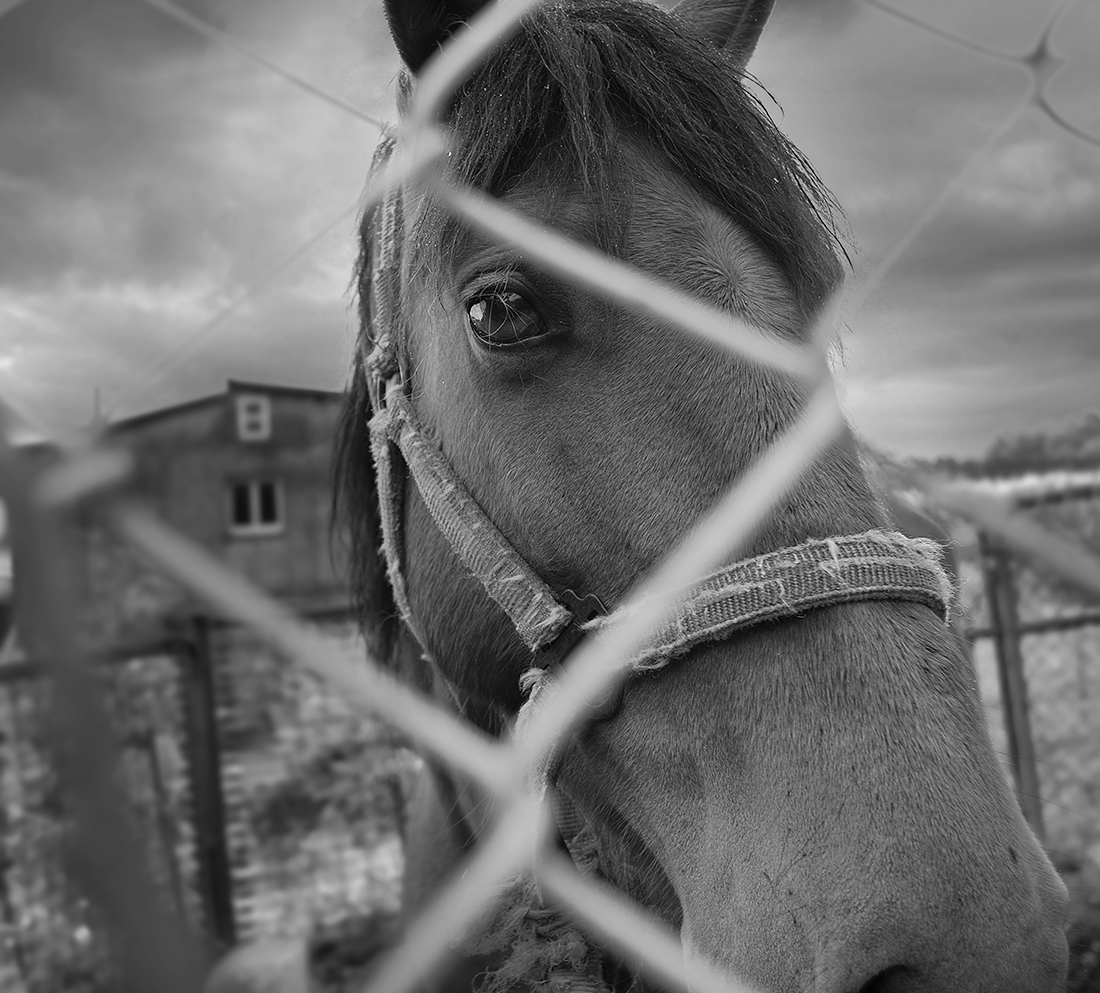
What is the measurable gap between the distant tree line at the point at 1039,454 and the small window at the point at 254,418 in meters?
2.10

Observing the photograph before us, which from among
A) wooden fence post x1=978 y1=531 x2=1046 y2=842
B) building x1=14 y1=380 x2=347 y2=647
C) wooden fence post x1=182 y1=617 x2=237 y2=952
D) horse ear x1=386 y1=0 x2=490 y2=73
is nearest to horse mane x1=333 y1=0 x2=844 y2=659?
horse ear x1=386 y1=0 x2=490 y2=73

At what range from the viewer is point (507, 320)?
1304 mm

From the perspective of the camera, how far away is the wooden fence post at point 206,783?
3.54 m

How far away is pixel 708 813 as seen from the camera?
3.58 feet

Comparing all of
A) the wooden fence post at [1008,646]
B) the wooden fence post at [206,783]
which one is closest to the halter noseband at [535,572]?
the wooden fence post at [206,783]

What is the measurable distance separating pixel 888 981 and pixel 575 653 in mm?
539

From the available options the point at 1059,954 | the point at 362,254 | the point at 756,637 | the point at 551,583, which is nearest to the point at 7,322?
the point at 362,254

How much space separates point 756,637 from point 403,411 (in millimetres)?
768

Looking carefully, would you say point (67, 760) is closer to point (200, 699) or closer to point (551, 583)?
point (551, 583)

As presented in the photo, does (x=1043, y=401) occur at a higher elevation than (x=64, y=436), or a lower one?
higher

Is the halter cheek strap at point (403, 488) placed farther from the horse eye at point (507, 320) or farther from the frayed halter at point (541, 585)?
the horse eye at point (507, 320)

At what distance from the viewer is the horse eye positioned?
50.9 inches

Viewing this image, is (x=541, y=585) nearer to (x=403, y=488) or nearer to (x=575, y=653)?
(x=575, y=653)

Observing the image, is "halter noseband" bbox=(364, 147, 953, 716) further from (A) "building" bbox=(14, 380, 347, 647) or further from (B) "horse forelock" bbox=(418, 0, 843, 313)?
(A) "building" bbox=(14, 380, 347, 647)
